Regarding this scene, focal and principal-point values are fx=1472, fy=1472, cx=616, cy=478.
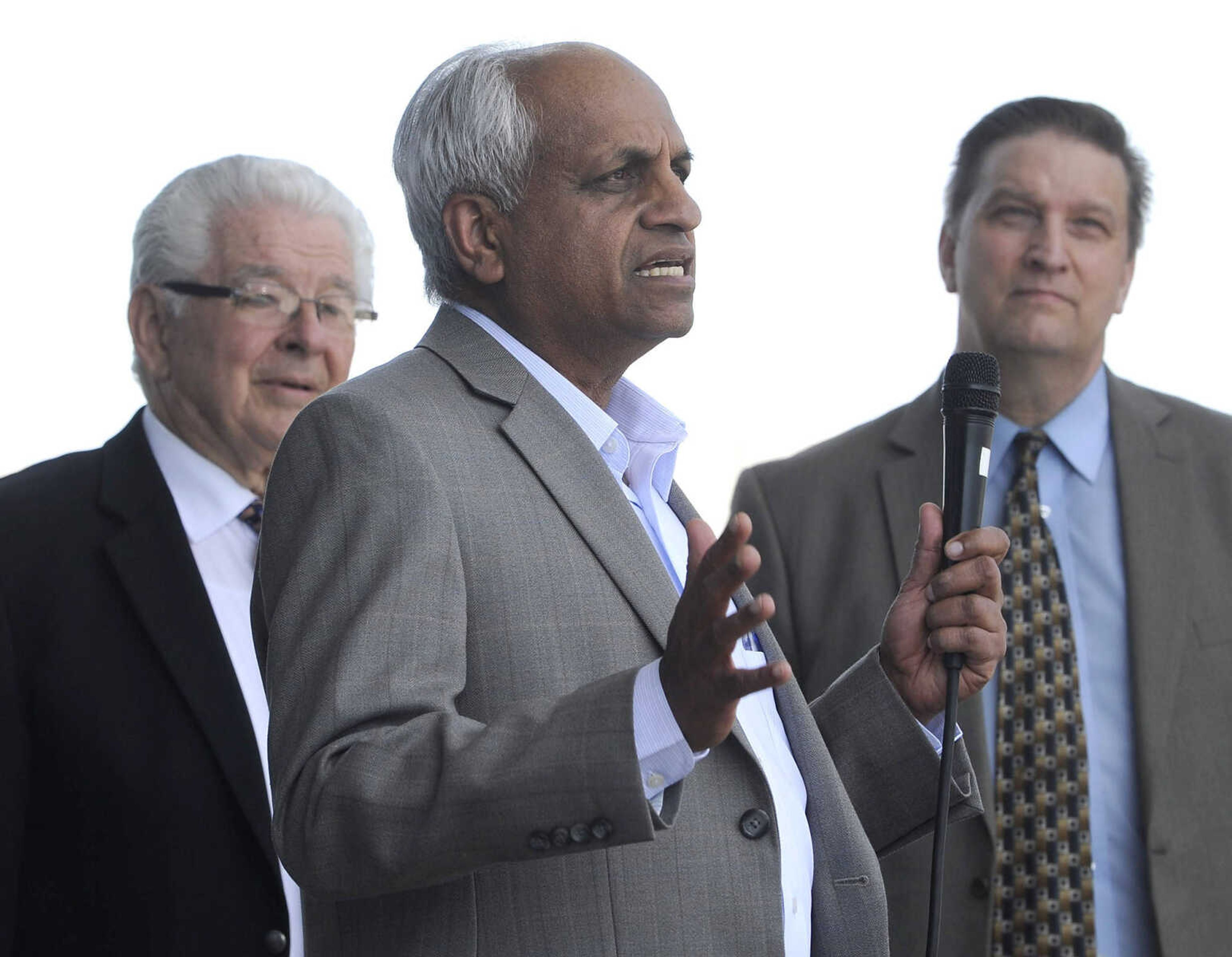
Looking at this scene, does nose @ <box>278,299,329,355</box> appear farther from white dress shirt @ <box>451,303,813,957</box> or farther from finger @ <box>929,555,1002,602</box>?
finger @ <box>929,555,1002,602</box>

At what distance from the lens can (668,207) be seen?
1951mm

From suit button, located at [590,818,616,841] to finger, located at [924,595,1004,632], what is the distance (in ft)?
2.18

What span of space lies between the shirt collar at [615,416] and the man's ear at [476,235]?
0.19ft

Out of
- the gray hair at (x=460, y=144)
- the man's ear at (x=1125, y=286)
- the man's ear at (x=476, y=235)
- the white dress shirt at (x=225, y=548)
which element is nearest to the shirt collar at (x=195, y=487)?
the white dress shirt at (x=225, y=548)

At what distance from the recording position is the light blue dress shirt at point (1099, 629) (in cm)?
277

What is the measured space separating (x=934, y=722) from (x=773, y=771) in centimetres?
36

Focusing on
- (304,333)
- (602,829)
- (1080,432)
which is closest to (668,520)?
(602,829)

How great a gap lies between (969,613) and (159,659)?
1400mm

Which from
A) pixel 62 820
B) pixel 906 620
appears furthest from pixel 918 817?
pixel 62 820

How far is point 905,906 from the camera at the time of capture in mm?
2842

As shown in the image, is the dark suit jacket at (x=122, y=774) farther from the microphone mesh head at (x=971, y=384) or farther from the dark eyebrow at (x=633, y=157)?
the microphone mesh head at (x=971, y=384)

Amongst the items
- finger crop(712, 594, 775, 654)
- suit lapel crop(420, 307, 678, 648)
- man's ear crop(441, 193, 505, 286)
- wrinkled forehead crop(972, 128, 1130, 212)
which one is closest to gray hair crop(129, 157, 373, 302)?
man's ear crop(441, 193, 505, 286)

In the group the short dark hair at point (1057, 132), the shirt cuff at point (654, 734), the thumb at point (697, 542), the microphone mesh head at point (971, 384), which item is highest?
the short dark hair at point (1057, 132)

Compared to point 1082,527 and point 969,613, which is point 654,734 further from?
point 1082,527
